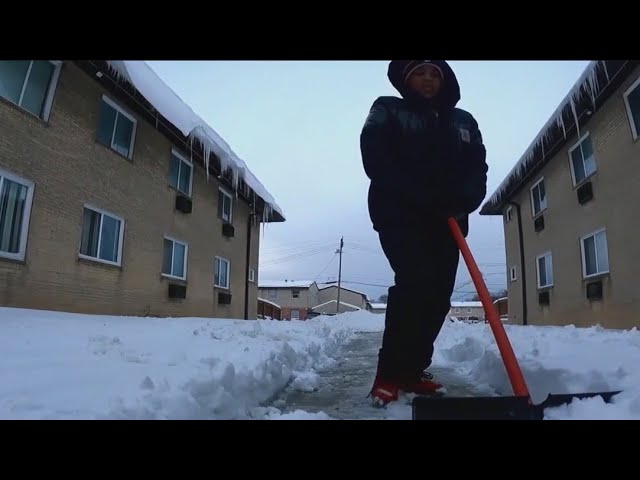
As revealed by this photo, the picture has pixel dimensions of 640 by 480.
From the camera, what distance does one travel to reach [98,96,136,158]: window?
853cm

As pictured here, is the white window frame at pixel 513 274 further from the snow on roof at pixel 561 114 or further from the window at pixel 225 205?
the window at pixel 225 205

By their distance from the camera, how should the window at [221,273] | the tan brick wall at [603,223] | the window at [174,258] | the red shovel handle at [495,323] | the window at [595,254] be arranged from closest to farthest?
the red shovel handle at [495,323] < the tan brick wall at [603,223] < the window at [595,254] < the window at [174,258] < the window at [221,273]

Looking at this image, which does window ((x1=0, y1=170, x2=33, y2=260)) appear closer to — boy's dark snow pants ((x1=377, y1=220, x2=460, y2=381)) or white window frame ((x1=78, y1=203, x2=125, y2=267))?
white window frame ((x1=78, y1=203, x2=125, y2=267))

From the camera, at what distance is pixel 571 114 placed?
952 cm

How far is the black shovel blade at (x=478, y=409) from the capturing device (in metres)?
1.77

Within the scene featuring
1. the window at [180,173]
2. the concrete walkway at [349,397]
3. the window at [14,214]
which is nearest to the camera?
the concrete walkway at [349,397]

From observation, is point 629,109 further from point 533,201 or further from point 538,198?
point 533,201

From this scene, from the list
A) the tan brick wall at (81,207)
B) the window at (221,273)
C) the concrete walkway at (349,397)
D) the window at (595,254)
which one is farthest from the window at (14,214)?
the window at (595,254)

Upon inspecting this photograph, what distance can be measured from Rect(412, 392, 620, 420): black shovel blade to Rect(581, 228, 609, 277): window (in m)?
8.59

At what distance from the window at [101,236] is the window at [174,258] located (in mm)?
1863

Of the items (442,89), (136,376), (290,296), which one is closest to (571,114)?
(442,89)

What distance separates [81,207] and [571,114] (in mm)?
10004

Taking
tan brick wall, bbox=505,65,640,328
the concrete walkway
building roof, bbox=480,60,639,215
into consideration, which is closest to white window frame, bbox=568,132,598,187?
tan brick wall, bbox=505,65,640,328
